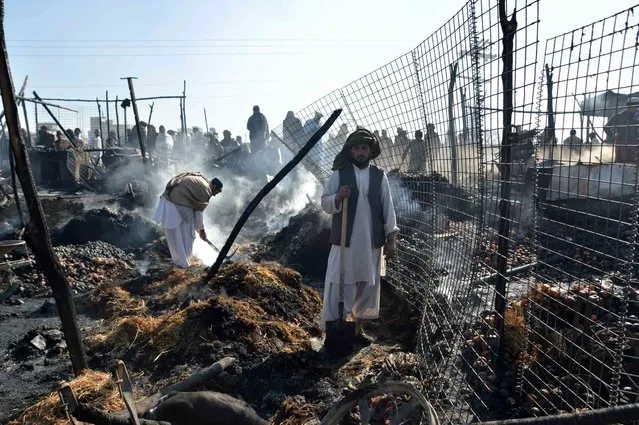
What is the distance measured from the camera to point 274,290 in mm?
6793

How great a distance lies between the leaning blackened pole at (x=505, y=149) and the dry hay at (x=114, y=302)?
16.0 ft

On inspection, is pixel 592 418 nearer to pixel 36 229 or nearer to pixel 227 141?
pixel 36 229

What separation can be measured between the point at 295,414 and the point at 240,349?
123cm

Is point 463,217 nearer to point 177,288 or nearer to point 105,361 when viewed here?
point 105,361

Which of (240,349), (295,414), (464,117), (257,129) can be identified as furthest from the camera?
(257,129)

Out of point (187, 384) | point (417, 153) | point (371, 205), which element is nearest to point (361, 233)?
point (371, 205)

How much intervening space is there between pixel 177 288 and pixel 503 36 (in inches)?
224

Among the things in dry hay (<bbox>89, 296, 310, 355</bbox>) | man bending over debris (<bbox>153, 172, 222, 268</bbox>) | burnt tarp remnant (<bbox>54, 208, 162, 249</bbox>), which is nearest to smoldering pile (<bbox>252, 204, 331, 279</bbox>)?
man bending over debris (<bbox>153, 172, 222, 268</bbox>)

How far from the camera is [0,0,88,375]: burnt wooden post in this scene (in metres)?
3.52

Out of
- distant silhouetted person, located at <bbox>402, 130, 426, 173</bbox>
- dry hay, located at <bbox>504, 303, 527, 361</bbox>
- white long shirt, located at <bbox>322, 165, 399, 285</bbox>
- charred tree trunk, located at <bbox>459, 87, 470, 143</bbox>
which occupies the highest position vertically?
charred tree trunk, located at <bbox>459, 87, 470, 143</bbox>

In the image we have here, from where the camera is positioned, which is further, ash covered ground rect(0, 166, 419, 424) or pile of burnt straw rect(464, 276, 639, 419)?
ash covered ground rect(0, 166, 419, 424)

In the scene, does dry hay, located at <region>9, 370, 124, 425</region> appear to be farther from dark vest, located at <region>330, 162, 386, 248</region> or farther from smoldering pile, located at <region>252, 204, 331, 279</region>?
smoldering pile, located at <region>252, 204, 331, 279</region>

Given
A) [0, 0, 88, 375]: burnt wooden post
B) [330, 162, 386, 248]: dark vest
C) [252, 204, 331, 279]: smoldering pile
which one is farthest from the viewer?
[252, 204, 331, 279]: smoldering pile

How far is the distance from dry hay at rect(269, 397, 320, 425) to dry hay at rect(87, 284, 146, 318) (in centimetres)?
341
